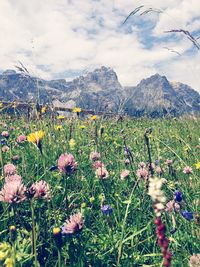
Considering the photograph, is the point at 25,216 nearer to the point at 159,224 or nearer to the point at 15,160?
the point at 15,160

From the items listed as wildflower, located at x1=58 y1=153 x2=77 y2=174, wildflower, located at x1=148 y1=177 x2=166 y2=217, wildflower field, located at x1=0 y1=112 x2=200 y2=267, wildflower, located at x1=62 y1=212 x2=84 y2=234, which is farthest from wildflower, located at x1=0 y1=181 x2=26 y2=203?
wildflower, located at x1=148 y1=177 x2=166 y2=217

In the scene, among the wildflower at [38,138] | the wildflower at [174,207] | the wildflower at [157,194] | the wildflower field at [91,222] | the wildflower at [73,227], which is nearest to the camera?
the wildflower at [157,194]

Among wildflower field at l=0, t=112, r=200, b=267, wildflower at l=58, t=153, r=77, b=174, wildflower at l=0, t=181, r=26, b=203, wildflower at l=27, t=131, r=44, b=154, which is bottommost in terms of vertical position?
wildflower field at l=0, t=112, r=200, b=267

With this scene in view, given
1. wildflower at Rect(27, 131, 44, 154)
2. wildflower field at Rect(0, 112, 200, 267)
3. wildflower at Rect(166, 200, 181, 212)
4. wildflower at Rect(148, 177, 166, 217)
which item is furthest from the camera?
wildflower at Rect(166, 200, 181, 212)

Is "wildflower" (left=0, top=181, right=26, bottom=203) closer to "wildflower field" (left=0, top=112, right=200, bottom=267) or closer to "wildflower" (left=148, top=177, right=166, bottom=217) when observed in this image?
"wildflower field" (left=0, top=112, right=200, bottom=267)

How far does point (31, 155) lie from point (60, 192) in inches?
42.4

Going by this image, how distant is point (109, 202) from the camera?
115 inches

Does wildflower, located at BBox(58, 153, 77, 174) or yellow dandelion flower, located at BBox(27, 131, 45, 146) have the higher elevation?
yellow dandelion flower, located at BBox(27, 131, 45, 146)

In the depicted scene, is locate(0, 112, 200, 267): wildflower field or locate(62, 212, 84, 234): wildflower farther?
locate(62, 212, 84, 234): wildflower

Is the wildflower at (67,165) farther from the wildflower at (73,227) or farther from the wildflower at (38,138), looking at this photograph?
the wildflower at (73,227)

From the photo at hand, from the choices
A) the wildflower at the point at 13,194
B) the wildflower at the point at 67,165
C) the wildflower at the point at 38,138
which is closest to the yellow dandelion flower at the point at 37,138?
the wildflower at the point at 38,138

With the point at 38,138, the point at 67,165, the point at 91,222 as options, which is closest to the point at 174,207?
the point at 91,222

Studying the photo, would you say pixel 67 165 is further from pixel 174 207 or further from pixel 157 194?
pixel 157 194

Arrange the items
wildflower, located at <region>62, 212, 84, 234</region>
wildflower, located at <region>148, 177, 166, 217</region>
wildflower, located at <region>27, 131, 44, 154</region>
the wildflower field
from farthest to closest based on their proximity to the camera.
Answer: wildflower, located at <region>27, 131, 44, 154</region> → wildflower, located at <region>62, 212, 84, 234</region> → the wildflower field → wildflower, located at <region>148, 177, 166, 217</region>
